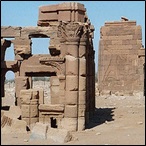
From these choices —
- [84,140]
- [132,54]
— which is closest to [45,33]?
[84,140]

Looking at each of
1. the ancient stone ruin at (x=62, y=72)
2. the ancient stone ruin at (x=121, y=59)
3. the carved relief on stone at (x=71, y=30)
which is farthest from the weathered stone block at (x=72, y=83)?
the ancient stone ruin at (x=121, y=59)

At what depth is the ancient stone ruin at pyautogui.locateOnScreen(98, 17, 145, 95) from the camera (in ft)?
89.0

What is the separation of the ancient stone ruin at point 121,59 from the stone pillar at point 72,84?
588 inches

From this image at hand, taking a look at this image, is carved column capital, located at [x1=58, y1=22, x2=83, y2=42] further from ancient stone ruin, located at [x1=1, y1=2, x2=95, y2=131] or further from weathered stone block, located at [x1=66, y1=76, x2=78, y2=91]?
weathered stone block, located at [x1=66, y1=76, x2=78, y2=91]

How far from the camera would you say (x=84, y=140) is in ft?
35.2

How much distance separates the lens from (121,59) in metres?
27.5

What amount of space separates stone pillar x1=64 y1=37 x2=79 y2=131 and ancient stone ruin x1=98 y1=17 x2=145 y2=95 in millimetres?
14937

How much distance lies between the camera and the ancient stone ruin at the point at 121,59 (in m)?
27.1

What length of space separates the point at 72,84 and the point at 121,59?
A: 15359mm

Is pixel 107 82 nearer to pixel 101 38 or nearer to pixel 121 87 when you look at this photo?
pixel 121 87

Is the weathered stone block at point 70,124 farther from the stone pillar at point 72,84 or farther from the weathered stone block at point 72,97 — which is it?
the weathered stone block at point 72,97

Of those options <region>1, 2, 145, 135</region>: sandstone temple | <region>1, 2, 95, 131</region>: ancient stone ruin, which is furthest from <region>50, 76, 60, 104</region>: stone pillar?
<region>1, 2, 95, 131</region>: ancient stone ruin

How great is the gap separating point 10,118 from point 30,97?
1.14 metres

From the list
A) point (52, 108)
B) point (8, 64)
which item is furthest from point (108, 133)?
point (8, 64)
